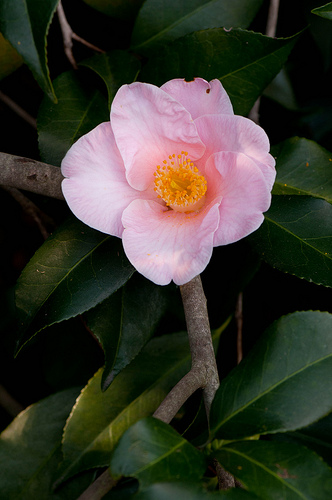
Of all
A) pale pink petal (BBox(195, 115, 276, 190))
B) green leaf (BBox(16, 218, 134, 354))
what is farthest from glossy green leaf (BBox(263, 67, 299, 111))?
green leaf (BBox(16, 218, 134, 354))

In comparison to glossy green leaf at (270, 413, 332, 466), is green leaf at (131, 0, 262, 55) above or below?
above

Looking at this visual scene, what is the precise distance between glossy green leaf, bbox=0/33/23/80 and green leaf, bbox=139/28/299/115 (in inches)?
10.6

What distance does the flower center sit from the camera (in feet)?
2.31

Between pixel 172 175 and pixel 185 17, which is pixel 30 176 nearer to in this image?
pixel 172 175

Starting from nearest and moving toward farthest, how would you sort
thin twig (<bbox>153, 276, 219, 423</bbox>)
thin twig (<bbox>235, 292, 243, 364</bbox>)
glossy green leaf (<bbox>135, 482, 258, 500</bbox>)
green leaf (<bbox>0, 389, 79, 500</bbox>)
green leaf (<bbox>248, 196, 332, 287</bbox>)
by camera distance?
glossy green leaf (<bbox>135, 482, 258, 500</bbox>) < thin twig (<bbox>153, 276, 219, 423</bbox>) < green leaf (<bbox>248, 196, 332, 287</bbox>) < green leaf (<bbox>0, 389, 79, 500</bbox>) < thin twig (<bbox>235, 292, 243, 364</bbox>)

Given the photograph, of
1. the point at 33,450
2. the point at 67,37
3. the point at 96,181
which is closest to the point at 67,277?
the point at 96,181

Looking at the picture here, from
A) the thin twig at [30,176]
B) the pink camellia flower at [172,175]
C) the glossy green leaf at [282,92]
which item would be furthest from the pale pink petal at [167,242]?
the glossy green leaf at [282,92]

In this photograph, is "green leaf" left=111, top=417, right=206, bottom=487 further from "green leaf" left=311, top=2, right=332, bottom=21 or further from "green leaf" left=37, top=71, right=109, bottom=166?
"green leaf" left=311, top=2, right=332, bottom=21

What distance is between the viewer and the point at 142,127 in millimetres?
672

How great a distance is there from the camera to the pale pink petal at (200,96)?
648 millimetres

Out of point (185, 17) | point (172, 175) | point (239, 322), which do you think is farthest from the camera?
point (239, 322)

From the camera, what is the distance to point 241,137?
0.61 meters

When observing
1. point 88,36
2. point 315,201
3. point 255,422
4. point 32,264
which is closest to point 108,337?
point 32,264

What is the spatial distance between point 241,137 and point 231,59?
0.21 metres
